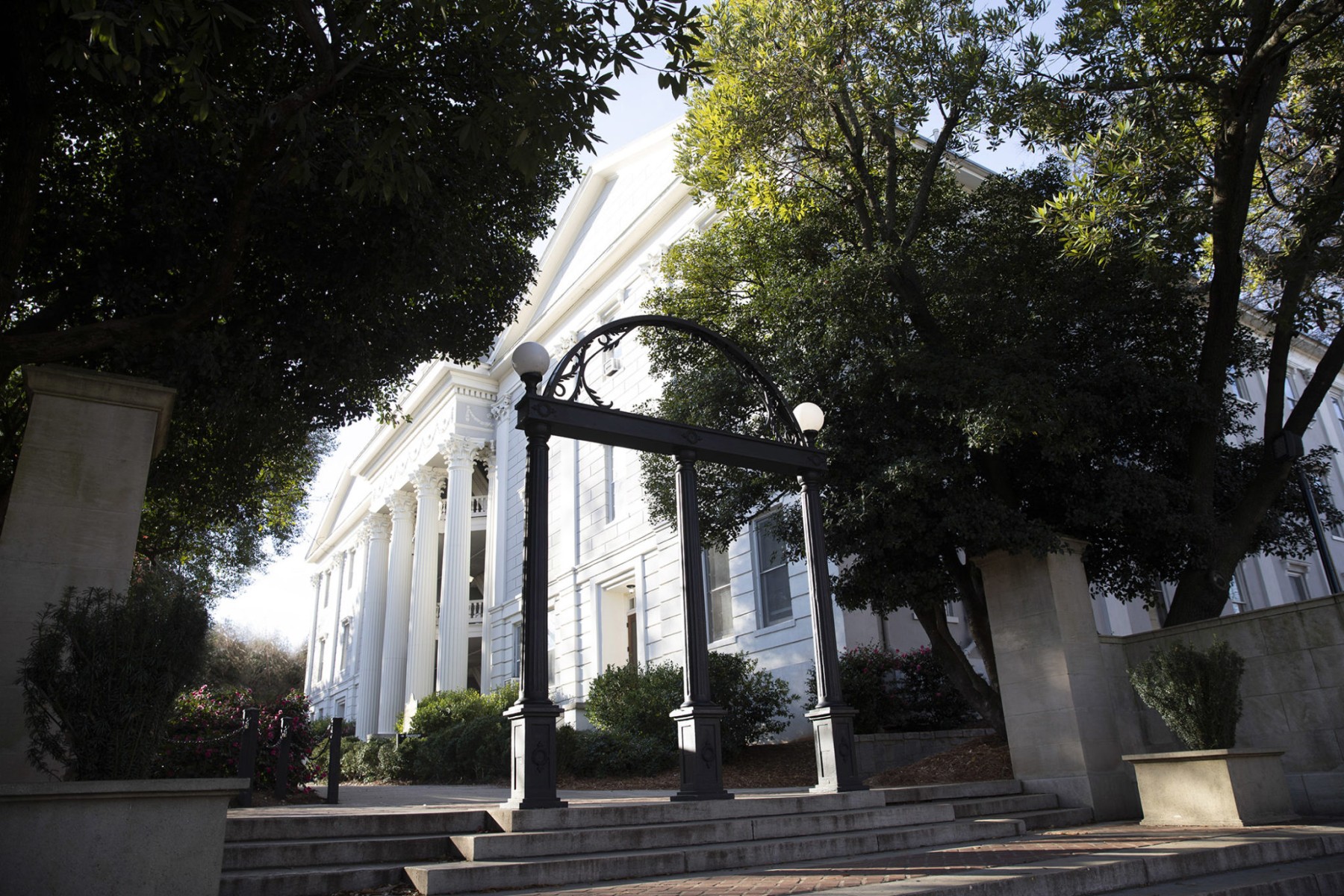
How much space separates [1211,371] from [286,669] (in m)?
61.4

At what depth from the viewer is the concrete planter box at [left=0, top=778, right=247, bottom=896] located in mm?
4363

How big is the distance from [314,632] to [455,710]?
36513mm

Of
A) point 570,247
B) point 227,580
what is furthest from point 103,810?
point 570,247

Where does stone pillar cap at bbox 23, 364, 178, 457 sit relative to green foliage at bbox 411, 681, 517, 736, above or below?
above

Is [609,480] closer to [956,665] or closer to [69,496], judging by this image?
[956,665]

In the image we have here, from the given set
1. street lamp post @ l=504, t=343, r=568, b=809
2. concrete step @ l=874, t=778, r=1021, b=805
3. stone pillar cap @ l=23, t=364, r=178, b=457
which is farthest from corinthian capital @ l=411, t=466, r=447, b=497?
concrete step @ l=874, t=778, r=1021, b=805

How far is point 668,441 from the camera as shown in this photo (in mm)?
8430

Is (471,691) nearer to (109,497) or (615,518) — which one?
(615,518)

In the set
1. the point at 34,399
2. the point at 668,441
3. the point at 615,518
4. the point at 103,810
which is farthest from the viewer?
the point at 615,518

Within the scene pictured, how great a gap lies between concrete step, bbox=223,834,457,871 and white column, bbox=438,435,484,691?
878 inches

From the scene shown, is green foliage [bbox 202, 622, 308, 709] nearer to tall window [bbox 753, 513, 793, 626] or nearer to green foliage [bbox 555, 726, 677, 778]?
green foliage [bbox 555, 726, 677, 778]

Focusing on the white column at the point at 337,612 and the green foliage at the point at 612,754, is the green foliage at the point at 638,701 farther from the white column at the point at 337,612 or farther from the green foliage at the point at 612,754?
the white column at the point at 337,612

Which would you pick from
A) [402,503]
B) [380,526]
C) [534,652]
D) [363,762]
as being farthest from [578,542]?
[534,652]

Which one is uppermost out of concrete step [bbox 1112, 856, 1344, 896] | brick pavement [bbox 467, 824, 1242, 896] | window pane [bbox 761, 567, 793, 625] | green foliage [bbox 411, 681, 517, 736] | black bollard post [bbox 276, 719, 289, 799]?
window pane [bbox 761, 567, 793, 625]
